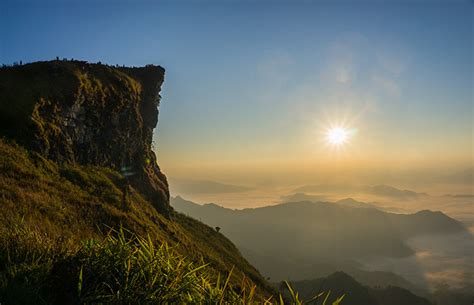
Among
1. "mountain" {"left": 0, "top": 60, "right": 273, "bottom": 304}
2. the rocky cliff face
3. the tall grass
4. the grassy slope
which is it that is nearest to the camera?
the tall grass

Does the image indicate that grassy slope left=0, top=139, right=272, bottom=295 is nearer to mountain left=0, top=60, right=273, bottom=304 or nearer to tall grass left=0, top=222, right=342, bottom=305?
mountain left=0, top=60, right=273, bottom=304

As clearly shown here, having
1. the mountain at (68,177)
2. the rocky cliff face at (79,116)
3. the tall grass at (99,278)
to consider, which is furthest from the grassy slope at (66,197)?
the tall grass at (99,278)

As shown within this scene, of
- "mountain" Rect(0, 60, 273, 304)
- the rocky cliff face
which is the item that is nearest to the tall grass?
"mountain" Rect(0, 60, 273, 304)

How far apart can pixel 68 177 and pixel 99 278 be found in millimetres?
27012

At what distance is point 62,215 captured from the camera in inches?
864

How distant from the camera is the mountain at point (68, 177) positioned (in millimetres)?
7074

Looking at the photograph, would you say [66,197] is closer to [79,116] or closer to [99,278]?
[79,116]

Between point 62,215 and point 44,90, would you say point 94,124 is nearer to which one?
point 44,90

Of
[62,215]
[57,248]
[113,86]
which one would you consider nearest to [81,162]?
[113,86]

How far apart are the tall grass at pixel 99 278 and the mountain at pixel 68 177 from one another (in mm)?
31

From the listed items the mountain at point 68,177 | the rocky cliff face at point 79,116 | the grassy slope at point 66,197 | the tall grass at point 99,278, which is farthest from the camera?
the rocky cliff face at point 79,116

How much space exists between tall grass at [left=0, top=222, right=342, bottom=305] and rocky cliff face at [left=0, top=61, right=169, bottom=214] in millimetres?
25633

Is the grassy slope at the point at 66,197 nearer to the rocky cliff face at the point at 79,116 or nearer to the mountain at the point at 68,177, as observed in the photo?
the mountain at the point at 68,177

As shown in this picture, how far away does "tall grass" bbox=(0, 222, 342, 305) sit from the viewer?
6176 mm
